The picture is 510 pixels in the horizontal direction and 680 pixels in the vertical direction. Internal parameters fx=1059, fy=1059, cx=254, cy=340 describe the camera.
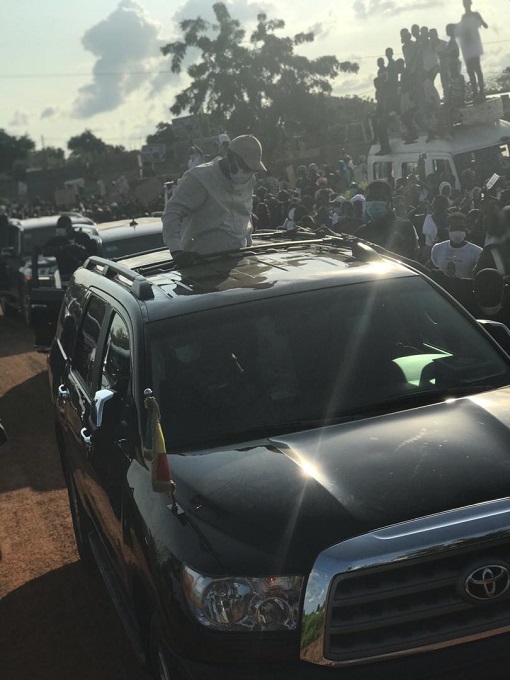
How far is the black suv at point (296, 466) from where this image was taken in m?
3.06

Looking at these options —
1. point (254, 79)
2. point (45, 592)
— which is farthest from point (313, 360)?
point (254, 79)

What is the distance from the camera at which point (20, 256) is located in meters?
18.7

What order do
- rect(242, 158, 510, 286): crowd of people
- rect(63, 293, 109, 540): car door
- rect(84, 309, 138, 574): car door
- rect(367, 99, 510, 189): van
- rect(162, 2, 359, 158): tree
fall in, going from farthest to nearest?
rect(162, 2, 359, 158): tree < rect(367, 99, 510, 189): van < rect(242, 158, 510, 286): crowd of people < rect(63, 293, 109, 540): car door < rect(84, 309, 138, 574): car door

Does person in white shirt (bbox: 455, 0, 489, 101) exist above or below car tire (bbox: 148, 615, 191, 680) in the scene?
above

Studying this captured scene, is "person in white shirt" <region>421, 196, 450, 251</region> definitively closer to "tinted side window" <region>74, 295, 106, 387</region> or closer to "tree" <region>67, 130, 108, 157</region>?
"tinted side window" <region>74, 295, 106, 387</region>

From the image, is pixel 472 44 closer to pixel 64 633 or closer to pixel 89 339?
pixel 89 339

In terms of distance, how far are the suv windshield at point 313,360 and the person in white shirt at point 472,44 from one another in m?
12.5

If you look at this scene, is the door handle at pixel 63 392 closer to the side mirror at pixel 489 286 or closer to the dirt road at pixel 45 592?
the dirt road at pixel 45 592

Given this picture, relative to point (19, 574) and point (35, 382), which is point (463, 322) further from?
point (35, 382)

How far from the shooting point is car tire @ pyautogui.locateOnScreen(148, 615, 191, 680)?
3.29 m

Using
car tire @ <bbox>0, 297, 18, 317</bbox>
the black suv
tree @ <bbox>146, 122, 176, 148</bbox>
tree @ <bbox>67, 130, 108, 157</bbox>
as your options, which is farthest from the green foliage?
the black suv

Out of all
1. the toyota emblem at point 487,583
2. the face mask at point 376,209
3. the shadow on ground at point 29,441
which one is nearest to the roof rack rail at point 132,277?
the toyota emblem at point 487,583

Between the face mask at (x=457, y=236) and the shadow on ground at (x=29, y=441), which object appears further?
the face mask at (x=457, y=236)

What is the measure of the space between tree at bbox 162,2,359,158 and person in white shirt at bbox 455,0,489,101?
30.8 meters
